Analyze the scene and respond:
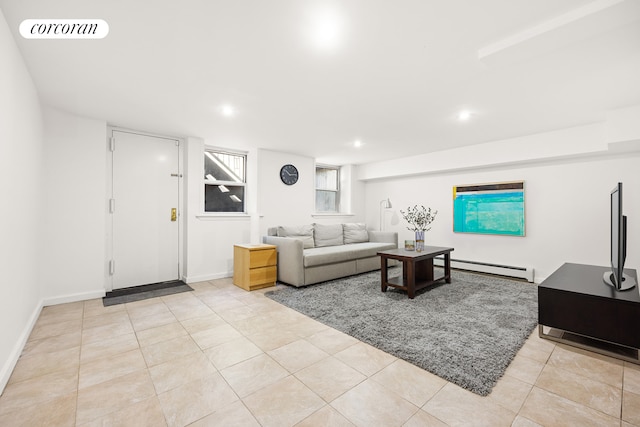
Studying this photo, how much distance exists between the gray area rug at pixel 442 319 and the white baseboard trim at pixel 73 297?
2.21 meters

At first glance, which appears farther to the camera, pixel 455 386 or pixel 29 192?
pixel 29 192

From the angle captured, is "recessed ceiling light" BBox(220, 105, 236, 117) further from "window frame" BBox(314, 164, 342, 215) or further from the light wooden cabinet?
"window frame" BBox(314, 164, 342, 215)

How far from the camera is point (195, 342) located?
2328mm

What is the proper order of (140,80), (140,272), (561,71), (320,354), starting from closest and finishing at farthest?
(320,354) < (561,71) < (140,80) < (140,272)

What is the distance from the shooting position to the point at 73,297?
11.0 feet

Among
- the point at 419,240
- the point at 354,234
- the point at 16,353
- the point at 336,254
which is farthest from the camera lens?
the point at 354,234

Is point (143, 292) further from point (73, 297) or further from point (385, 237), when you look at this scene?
point (385, 237)

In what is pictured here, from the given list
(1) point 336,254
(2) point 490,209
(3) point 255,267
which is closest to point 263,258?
(3) point 255,267

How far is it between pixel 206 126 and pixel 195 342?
2.80 meters

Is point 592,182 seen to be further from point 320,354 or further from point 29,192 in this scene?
point 29,192

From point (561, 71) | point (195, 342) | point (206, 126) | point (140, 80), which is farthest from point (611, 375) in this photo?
point (206, 126)

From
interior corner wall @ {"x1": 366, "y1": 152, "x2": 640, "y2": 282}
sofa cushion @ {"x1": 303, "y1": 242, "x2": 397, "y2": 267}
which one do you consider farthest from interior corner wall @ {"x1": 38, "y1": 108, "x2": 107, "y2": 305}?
interior corner wall @ {"x1": 366, "y1": 152, "x2": 640, "y2": 282}

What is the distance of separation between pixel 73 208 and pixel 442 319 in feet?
14.7

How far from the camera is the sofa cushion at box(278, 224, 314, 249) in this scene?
15.5 feet
